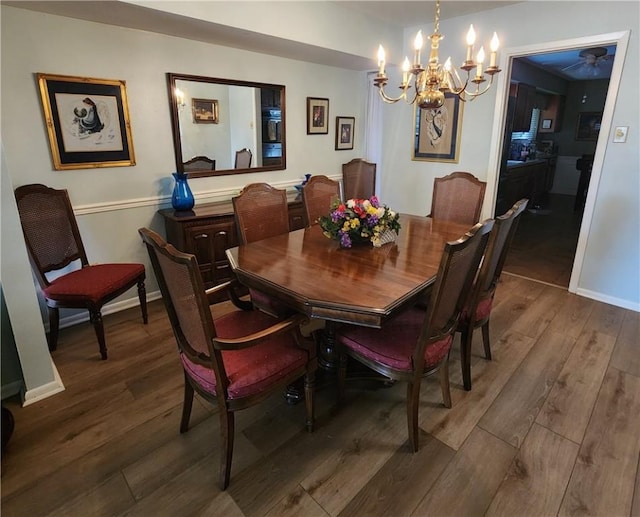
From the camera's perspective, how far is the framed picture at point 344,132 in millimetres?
→ 4352

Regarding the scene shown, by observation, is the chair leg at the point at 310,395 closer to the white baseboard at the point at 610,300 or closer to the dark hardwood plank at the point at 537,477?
the dark hardwood plank at the point at 537,477

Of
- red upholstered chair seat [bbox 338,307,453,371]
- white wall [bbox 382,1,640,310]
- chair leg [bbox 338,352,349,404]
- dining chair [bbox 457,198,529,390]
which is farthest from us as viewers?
white wall [bbox 382,1,640,310]

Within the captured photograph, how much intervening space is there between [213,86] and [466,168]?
8.73ft

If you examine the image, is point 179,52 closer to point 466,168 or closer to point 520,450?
point 466,168

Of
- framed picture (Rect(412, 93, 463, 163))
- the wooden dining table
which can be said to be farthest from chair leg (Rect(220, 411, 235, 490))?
framed picture (Rect(412, 93, 463, 163))

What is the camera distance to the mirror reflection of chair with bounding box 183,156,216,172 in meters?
3.20

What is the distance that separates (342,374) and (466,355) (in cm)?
72

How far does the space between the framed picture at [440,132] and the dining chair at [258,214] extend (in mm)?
2251

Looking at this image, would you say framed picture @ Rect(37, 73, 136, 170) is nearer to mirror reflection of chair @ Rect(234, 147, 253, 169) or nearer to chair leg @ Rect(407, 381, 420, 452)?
mirror reflection of chair @ Rect(234, 147, 253, 169)

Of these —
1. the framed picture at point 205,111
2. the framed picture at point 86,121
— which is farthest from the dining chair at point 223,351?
the framed picture at point 205,111

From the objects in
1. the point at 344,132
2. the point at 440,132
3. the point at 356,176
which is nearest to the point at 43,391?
the point at 356,176

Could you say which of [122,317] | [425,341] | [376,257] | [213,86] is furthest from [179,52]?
[425,341]

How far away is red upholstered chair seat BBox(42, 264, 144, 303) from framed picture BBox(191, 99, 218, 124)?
139 centimetres

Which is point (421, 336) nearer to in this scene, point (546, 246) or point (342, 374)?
point (342, 374)
